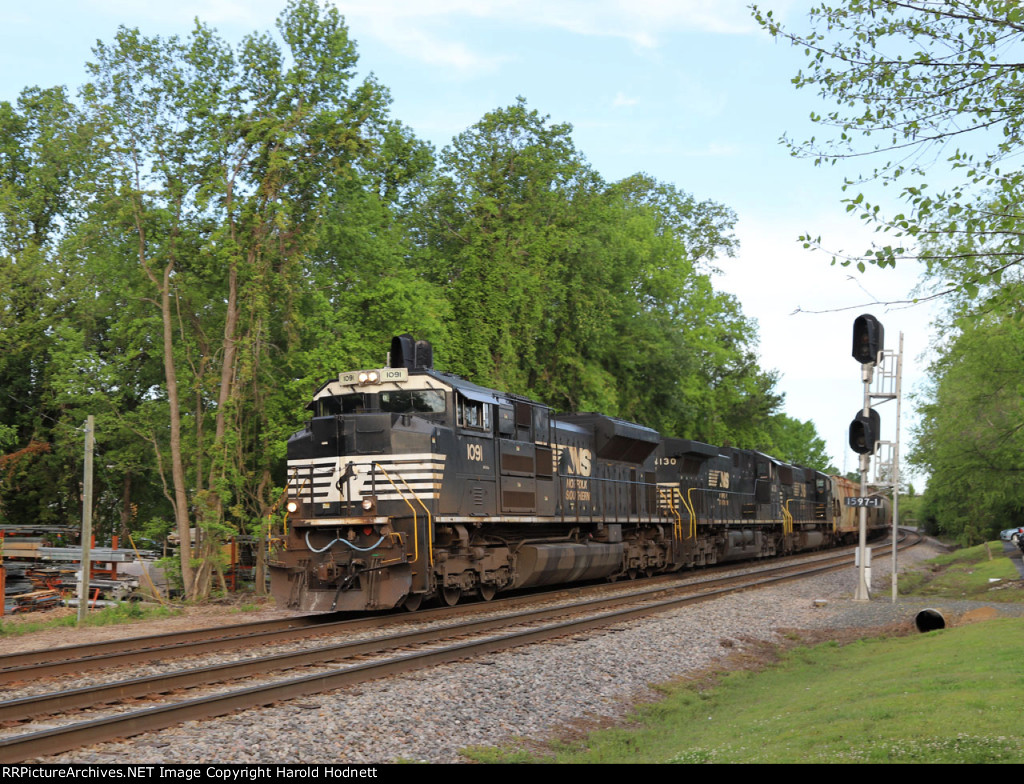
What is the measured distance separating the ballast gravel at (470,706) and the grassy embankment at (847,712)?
0.53 m

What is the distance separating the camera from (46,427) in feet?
101

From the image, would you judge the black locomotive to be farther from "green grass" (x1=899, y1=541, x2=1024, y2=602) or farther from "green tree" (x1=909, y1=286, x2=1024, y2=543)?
"green tree" (x1=909, y1=286, x2=1024, y2=543)

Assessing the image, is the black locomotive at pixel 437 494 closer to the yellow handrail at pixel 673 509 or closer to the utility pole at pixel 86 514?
the yellow handrail at pixel 673 509

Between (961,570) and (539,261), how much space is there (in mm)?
18812

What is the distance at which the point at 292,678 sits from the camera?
9.62 meters

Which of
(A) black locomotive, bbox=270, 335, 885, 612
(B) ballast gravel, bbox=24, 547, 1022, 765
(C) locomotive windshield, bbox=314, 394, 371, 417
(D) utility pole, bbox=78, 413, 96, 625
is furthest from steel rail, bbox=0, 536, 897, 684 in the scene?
(C) locomotive windshield, bbox=314, 394, 371, 417

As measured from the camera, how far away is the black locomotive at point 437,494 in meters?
15.0

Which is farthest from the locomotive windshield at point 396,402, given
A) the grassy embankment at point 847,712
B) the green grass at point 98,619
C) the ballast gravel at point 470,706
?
the grassy embankment at point 847,712

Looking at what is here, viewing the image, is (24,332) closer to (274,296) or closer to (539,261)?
(274,296)

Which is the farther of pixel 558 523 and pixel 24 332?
pixel 24 332

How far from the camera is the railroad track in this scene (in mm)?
7312

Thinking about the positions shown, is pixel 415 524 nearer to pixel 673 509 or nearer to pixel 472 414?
pixel 472 414

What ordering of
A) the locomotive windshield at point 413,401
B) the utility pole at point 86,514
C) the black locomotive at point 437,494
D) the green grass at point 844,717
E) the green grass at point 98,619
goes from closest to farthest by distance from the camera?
1. the green grass at point 844,717
2. the black locomotive at point 437,494
3. the utility pole at point 86,514
4. the green grass at point 98,619
5. the locomotive windshield at point 413,401

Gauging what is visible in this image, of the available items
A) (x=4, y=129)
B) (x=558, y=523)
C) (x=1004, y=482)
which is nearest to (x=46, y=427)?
(x=4, y=129)
